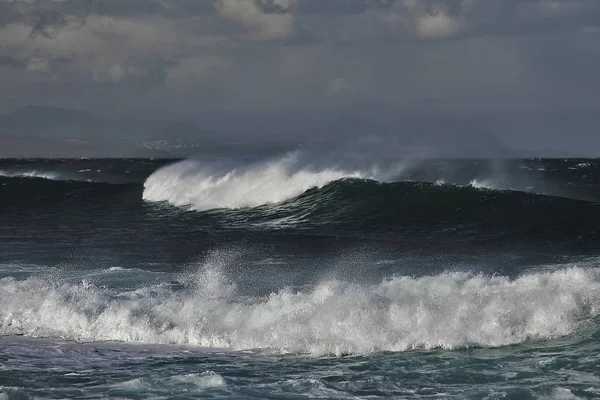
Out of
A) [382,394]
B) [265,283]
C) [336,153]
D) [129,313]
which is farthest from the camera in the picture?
[336,153]

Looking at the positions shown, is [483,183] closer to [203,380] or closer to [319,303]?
[319,303]

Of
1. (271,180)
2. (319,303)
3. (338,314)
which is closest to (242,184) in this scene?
(271,180)

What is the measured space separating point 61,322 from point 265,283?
15.7 feet

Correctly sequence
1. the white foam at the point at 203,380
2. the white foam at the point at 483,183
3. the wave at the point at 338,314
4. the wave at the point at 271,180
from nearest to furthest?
the white foam at the point at 203,380, the wave at the point at 338,314, the white foam at the point at 483,183, the wave at the point at 271,180

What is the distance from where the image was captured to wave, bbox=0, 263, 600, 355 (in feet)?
43.4

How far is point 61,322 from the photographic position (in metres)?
15.4

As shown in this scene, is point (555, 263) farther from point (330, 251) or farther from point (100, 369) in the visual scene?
point (100, 369)

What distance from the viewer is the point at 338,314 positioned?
14.0 metres

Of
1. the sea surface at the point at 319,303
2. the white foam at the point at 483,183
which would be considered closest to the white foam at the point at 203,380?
the sea surface at the point at 319,303

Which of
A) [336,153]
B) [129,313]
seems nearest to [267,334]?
[129,313]

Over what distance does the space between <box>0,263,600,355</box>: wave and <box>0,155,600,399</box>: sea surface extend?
0.04 meters

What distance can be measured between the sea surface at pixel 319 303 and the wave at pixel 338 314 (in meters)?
0.04

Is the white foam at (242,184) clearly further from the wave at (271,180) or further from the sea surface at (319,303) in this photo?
the sea surface at (319,303)

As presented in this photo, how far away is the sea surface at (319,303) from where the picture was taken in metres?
11.4
